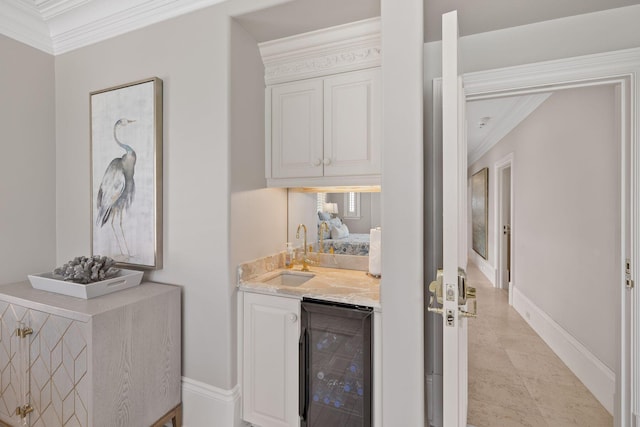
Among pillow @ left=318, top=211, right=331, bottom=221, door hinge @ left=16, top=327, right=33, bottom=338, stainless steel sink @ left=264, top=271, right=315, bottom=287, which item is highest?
pillow @ left=318, top=211, right=331, bottom=221

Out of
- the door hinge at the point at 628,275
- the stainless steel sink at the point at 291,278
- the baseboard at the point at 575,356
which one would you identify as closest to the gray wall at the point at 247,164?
the stainless steel sink at the point at 291,278

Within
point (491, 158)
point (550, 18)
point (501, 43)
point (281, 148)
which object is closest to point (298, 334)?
point (281, 148)

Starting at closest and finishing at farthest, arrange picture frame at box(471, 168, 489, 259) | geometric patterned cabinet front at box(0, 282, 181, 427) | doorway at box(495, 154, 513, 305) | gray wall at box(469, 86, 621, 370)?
geometric patterned cabinet front at box(0, 282, 181, 427)
gray wall at box(469, 86, 621, 370)
doorway at box(495, 154, 513, 305)
picture frame at box(471, 168, 489, 259)

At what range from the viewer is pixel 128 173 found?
6.50 ft

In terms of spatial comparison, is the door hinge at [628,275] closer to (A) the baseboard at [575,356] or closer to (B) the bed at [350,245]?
(A) the baseboard at [575,356]

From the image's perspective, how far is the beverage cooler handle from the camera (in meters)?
1.63

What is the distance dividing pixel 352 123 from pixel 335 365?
4.51 feet

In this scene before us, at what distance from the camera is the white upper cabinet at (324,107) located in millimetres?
1774

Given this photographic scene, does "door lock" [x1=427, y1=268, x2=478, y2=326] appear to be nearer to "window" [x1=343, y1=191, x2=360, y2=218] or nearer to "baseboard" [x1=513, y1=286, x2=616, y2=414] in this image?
"window" [x1=343, y1=191, x2=360, y2=218]

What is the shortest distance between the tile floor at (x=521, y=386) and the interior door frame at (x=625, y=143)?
33cm

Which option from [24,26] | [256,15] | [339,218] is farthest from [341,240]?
[24,26]

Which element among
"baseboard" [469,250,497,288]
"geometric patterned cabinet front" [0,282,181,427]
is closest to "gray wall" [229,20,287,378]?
"geometric patterned cabinet front" [0,282,181,427]

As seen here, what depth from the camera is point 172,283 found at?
1896 millimetres

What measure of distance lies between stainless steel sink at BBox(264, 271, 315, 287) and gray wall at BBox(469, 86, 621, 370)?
1.82 m
